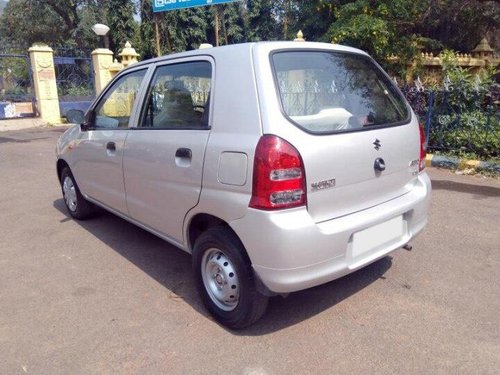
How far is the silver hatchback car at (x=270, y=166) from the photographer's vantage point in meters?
2.37

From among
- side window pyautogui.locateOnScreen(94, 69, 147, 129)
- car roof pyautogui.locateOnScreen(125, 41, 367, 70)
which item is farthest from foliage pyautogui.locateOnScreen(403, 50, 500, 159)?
side window pyautogui.locateOnScreen(94, 69, 147, 129)

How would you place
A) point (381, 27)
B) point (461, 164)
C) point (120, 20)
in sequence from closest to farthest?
point (461, 164) < point (381, 27) < point (120, 20)

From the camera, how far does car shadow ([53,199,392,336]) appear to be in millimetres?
2898

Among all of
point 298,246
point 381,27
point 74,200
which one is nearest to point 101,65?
point 381,27

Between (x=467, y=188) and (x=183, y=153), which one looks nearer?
(x=183, y=153)

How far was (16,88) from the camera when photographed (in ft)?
52.6

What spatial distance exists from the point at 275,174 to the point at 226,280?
0.83 metres

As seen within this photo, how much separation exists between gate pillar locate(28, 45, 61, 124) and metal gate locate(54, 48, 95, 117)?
1.98ft

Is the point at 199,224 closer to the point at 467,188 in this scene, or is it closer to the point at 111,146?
the point at 111,146

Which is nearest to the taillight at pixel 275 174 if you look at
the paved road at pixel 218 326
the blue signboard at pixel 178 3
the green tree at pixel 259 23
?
the paved road at pixel 218 326

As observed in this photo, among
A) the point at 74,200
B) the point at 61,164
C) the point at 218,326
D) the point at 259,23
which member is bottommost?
the point at 218,326

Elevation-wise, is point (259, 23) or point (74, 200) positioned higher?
point (259, 23)

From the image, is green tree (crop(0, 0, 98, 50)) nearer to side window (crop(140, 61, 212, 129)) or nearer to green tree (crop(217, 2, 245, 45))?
green tree (crop(217, 2, 245, 45))

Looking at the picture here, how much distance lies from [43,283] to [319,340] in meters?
2.26
